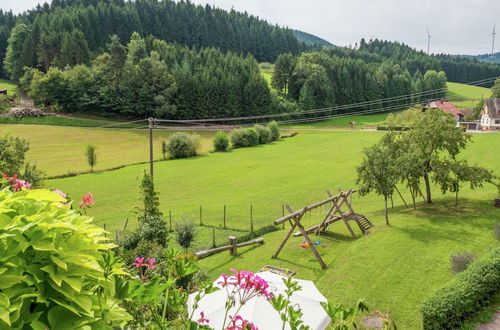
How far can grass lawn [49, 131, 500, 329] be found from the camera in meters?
15.1

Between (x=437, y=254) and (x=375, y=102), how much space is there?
4219 inches

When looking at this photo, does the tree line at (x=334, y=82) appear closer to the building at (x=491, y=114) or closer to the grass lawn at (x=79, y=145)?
the building at (x=491, y=114)

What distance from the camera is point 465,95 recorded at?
149 m

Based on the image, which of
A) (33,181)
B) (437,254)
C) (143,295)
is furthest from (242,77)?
(143,295)

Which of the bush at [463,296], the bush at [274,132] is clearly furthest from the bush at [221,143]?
the bush at [463,296]

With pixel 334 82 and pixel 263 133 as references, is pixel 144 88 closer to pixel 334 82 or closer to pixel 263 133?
pixel 263 133

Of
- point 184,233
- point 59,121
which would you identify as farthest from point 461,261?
point 59,121

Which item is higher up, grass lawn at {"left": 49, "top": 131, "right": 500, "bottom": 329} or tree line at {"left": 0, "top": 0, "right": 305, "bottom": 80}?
tree line at {"left": 0, "top": 0, "right": 305, "bottom": 80}

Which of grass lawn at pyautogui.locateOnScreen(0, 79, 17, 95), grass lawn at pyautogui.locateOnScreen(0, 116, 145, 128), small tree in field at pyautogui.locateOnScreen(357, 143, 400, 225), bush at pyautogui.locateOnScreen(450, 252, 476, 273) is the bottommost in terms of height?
bush at pyautogui.locateOnScreen(450, 252, 476, 273)

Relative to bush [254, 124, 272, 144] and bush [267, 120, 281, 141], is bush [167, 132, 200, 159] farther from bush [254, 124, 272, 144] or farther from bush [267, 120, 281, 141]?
bush [267, 120, 281, 141]

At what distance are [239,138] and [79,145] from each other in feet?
84.5

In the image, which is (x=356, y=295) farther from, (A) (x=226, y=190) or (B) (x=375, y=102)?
(B) (x=375, y=102)

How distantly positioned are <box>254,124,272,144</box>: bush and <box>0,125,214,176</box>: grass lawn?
895 cm

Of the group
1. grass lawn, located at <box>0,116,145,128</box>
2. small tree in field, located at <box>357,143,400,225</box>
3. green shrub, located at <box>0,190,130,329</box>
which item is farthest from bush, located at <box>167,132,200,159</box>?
green shrub, located at <box>0,190,130,329</box>
